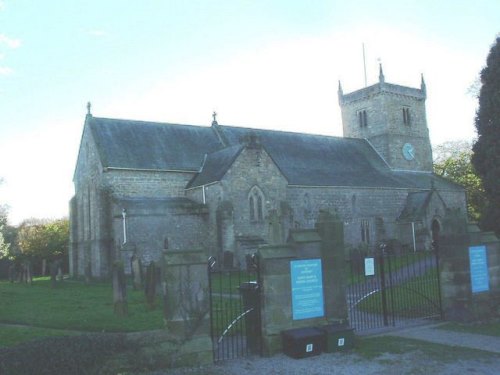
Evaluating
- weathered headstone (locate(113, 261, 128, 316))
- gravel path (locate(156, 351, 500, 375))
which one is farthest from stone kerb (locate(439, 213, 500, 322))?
weathered headstone (locate(113, 261, 128, 316))

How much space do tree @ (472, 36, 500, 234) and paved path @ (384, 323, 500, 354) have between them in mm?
13533

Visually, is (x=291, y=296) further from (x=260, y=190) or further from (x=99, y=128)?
Answer: (x=99, y=128)

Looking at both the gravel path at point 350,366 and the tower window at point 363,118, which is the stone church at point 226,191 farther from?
the gravel path at point 350,366

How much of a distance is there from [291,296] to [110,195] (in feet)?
68.4

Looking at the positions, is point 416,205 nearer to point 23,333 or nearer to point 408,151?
point 408,151

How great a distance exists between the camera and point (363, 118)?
4656cm

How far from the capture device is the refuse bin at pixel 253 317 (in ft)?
33.7

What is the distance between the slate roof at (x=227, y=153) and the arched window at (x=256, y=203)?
229 cm

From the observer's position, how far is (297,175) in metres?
34.3

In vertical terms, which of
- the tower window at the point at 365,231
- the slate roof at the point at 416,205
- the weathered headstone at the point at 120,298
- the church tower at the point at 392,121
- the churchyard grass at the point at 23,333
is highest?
the church tower at the point at 392,121

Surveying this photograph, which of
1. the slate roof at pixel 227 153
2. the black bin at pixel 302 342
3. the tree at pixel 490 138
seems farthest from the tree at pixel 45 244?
the black bin at pixel 302 342

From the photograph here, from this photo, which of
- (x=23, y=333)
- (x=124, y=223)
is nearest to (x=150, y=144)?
(x=124, y=223)

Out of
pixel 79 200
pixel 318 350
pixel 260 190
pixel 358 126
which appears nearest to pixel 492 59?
pixel 260 190

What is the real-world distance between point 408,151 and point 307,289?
3760cm
